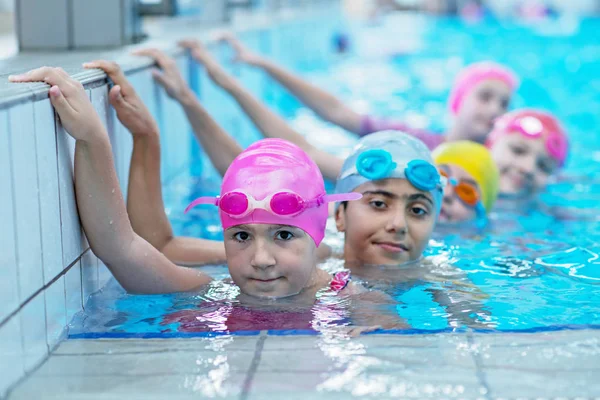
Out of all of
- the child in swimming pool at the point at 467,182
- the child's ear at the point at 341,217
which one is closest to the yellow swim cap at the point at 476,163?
the child in swimming pool at the point at 467,182

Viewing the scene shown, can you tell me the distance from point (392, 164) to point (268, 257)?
0.85 metres

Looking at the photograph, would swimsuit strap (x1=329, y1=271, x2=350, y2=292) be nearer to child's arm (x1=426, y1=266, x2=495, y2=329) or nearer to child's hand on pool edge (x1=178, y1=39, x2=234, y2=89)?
child's arm (x1=426, y1=266, x2=495, y2=329)

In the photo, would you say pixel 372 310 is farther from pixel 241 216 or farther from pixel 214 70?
pixel 214 70

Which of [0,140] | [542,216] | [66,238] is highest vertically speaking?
[0,140]

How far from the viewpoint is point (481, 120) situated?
635 cm

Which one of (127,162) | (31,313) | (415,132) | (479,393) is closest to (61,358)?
(31,313)

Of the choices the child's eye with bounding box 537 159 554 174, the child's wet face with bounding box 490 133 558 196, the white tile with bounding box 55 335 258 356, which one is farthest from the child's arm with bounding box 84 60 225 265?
the child's eye with bounding box 537 159 554 174

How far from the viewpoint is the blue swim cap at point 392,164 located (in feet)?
12.0

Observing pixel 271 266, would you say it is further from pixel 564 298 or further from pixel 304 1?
pixel 304 1

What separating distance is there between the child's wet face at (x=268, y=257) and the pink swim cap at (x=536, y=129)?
310 cm

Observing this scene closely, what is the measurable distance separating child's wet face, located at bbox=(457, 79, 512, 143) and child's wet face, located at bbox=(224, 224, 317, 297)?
3.41 m

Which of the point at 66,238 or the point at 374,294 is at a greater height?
the point at 66,238

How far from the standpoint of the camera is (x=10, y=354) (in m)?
2.36

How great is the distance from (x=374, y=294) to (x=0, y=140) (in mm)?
1657
